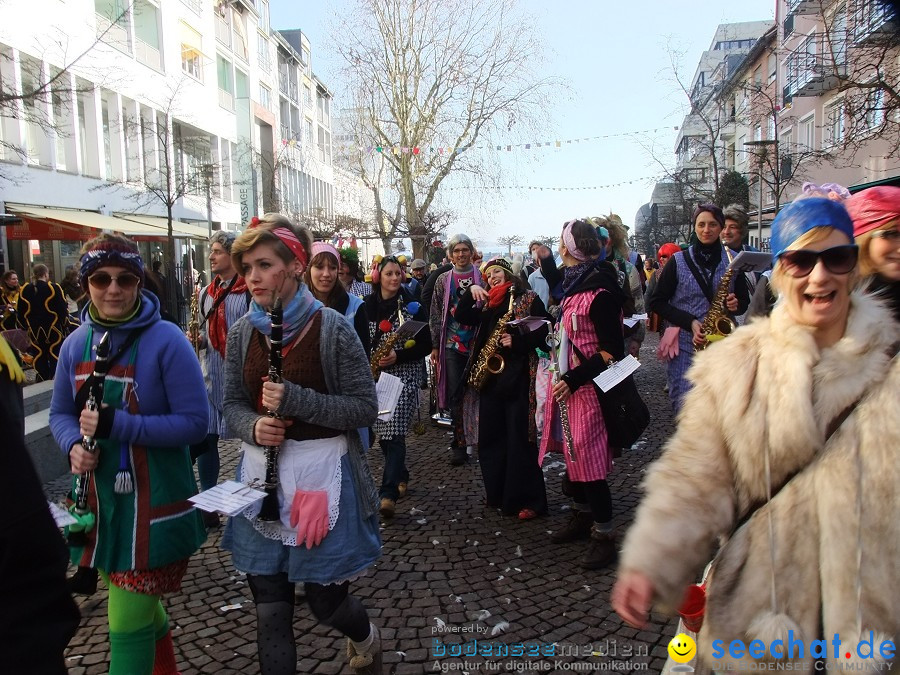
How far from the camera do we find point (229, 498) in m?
2.34

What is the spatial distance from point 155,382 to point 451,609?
6.53 feet

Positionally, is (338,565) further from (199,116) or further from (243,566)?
(199,116)

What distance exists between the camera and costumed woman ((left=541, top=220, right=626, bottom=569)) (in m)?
4.11

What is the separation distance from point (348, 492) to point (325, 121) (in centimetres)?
6441

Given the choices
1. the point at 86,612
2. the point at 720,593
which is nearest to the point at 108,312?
the point at 86,612

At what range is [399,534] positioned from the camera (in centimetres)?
475

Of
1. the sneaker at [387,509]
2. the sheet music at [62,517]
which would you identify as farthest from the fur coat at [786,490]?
the sneaker at [387,509]

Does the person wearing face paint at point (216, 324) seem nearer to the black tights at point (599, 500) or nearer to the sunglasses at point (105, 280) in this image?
the sunglasses at point (105, 280)

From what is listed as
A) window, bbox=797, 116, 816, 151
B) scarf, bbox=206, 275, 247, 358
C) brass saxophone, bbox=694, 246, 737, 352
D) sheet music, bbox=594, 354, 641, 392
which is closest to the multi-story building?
scarf, bbox=206, 275, 247, 358

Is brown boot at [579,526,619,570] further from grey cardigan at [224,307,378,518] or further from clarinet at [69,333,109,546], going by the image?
clarinet at [69,333,109,546]

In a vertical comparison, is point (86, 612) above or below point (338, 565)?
below

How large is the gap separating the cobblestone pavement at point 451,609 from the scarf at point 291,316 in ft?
4.89

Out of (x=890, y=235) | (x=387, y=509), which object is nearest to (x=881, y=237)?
(x=890, y=235)

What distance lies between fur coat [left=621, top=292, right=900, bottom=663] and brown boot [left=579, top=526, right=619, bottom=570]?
245 cm
